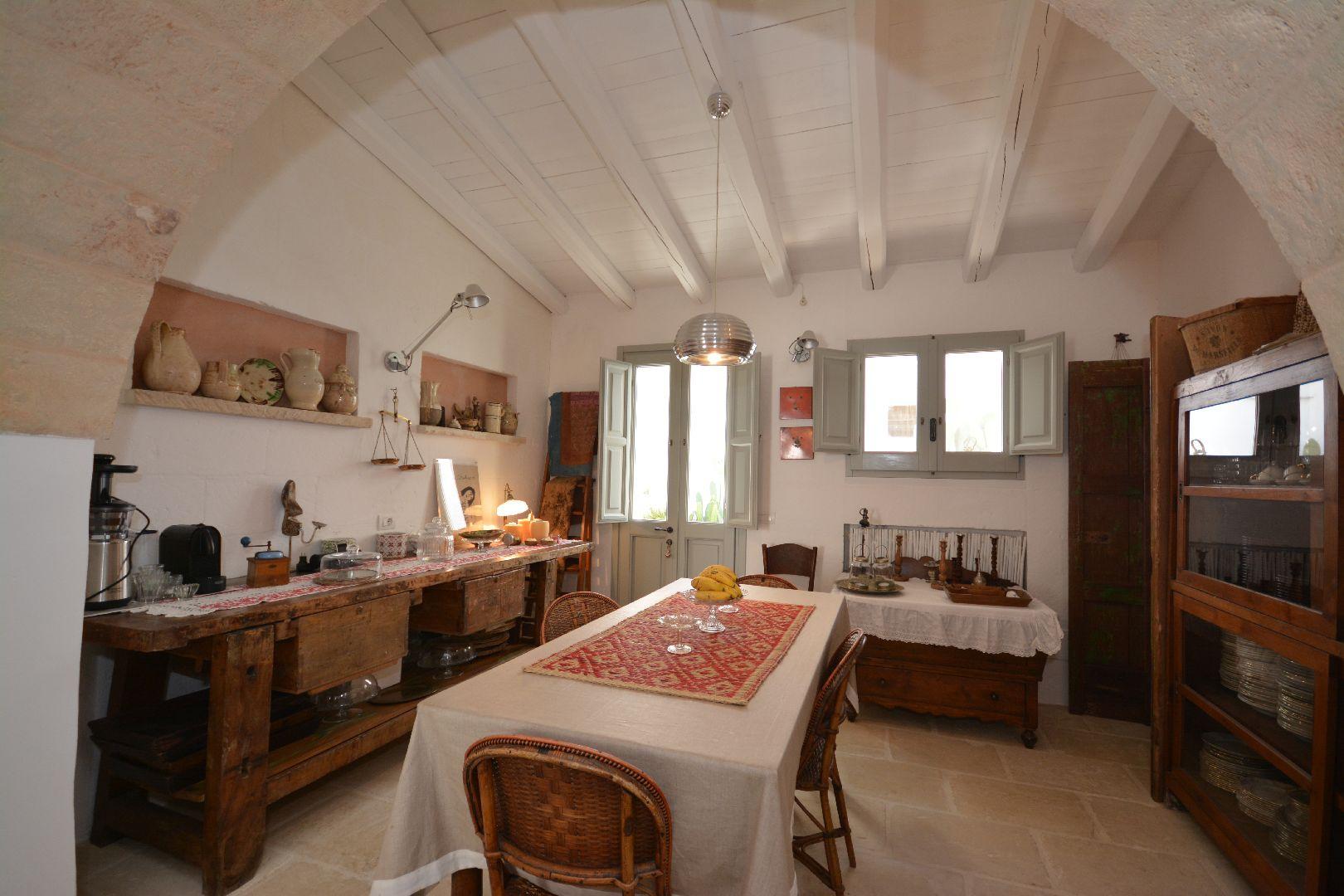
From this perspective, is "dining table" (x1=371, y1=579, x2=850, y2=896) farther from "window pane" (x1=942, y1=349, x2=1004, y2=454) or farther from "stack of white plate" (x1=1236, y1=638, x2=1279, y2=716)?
"window pane" (x1=942, y1=349, x2=1004, y2=454)

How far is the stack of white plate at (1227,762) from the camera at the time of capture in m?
2.25

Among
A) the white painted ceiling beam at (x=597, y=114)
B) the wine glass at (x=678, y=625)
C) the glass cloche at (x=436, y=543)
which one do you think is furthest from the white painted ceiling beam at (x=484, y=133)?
the wine glass at (x=678, y=625)

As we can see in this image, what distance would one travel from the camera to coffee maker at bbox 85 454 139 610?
6.88 ft

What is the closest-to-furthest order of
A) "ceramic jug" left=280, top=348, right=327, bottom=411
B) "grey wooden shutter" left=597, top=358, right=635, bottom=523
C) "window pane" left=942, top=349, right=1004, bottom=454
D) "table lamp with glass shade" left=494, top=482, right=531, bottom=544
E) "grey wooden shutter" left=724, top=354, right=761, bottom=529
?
"ceramic jug" left=280, top=348, right=327, bottom=411
"window pane" left=942, top=349, right=1004, bottom=454
"table lamp with glass shade" left=494, top=482, right=531, bottom=544
"grey wooden shutter" left=724, top=354, right=761, bottom=529
"grey wooden shutter" left=597, top=358, right=635, bottom=523

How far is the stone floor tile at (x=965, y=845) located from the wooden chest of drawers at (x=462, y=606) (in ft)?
7.69

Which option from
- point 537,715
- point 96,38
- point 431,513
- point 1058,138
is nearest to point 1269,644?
point 537,715

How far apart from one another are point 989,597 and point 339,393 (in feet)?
13.2

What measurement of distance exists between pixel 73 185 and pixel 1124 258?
5374mm

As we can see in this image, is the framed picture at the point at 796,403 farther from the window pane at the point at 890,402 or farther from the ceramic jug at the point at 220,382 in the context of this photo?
the ceramic jug at the point at 220,382

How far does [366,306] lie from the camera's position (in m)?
3.55

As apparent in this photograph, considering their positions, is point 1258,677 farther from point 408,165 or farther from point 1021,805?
point 408,165

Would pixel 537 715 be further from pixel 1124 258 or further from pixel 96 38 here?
pixel 1124 258

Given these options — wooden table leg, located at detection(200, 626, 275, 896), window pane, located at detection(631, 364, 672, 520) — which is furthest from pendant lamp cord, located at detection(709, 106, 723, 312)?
wooden table leg, located at detection(200, 626, 275, 896)

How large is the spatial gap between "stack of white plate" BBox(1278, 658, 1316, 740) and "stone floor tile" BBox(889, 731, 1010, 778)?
134 cm
